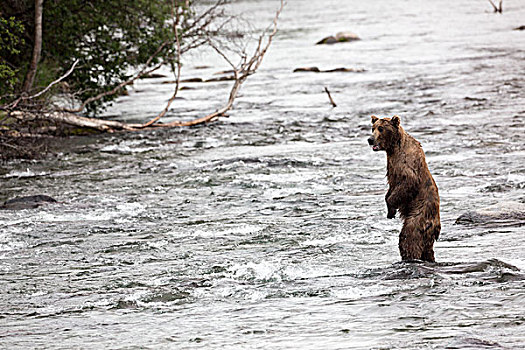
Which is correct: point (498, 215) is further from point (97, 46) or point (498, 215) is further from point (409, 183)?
point (97, 46)

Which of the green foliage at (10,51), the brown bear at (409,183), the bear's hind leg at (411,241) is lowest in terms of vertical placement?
the bear's hind leg at (411,241)

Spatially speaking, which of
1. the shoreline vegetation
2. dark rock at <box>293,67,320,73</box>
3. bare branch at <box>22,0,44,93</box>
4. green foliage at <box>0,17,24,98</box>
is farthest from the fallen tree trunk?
dark rock at <box>293,67,320,73</box>

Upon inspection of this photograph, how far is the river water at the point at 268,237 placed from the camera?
644 centimetres

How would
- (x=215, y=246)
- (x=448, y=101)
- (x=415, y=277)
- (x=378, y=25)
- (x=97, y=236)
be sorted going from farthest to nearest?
(x=378, y=25) → (x=448, y=101) → (x=97, y=236) → (x=215, y=246) → (x=415, y=277)

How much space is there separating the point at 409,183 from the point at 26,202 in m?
6.76

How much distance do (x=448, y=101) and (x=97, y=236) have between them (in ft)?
41.7

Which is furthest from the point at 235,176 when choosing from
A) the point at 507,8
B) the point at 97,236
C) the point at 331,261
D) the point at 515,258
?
the point at 507,8

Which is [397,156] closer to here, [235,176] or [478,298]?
[478,298]

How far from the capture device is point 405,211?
278 inches

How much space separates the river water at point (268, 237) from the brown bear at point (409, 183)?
471 millimetres

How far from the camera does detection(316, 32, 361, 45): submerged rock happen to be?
3891cm

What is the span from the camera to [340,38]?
3959cm

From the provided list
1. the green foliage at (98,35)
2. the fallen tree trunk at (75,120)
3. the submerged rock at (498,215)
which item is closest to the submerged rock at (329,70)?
the green foliage at (98,35)

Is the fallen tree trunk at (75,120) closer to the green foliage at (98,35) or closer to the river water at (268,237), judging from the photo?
the river water at (268,237)
